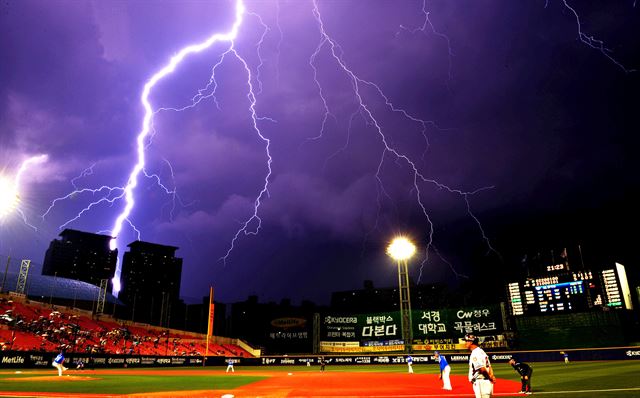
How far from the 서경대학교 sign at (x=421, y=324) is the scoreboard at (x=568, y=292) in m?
8.82

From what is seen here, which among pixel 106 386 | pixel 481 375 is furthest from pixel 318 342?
pixel 481 375

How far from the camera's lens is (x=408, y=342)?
106ft

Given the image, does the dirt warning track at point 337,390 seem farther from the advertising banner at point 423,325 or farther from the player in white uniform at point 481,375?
the advertising banner at point 423,325

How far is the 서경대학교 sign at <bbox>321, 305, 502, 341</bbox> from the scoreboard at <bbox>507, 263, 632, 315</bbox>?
347 inches

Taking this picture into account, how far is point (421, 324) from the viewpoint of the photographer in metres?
56.1

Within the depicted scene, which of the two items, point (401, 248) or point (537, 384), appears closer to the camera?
point (537, 384)

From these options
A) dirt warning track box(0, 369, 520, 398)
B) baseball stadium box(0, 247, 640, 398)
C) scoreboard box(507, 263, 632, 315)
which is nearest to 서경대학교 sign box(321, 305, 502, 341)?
baseball stadium box(0, 247, 640, 398)

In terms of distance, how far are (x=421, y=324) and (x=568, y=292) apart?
1997 cm

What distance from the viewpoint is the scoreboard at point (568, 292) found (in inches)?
1553

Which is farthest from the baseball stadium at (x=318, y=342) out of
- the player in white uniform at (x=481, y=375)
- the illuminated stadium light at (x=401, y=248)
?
the player in white uniform at (x=481, y=375)

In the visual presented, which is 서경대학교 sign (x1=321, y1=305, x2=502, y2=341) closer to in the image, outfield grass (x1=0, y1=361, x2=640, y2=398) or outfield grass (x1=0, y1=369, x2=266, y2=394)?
outfield grass (x1=0, y1=361, x2=640, y2=398)

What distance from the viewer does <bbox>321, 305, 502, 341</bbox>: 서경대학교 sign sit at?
53.2m

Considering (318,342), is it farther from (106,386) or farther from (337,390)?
(337,390)

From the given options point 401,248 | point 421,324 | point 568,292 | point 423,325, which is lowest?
point 423,325
